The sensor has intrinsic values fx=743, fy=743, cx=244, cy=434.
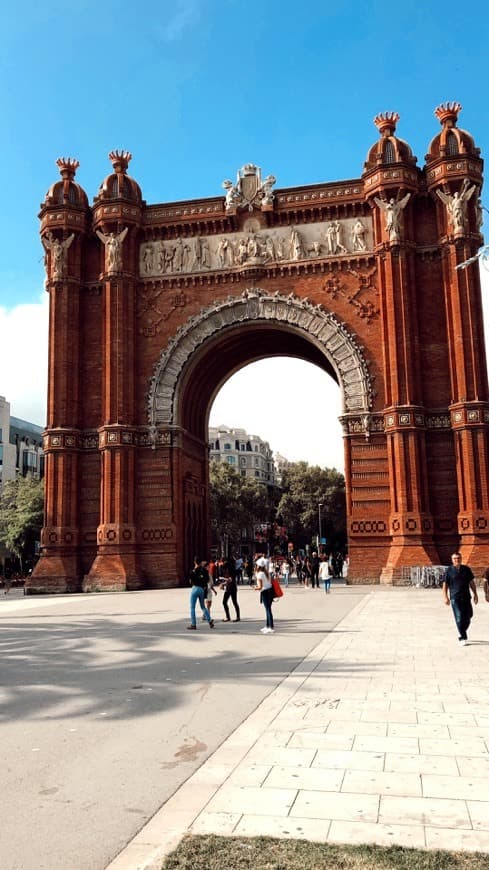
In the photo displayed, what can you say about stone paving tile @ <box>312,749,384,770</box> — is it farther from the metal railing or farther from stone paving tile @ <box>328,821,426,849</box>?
the metal railing

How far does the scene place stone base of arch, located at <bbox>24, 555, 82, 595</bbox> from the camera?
107 ft

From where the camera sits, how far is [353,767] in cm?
572

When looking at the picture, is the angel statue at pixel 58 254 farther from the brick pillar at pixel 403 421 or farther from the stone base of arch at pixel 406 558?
the stone base of arch at pixel 406 558

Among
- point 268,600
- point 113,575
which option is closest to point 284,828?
point 268,600

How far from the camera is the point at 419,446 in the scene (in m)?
30.6

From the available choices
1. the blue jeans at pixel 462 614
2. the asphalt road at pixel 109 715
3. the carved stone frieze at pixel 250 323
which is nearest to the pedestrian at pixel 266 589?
the asphalt road at pixel 109 715

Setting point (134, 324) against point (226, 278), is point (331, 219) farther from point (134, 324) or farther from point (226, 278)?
point (134, 324)

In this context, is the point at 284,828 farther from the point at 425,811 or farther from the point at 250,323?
the point at 250,323

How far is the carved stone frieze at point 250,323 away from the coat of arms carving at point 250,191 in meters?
4.08

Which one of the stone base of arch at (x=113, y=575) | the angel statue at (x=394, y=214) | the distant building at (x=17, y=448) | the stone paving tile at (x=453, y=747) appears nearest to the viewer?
the stone paving tile at (x=453, y=747)

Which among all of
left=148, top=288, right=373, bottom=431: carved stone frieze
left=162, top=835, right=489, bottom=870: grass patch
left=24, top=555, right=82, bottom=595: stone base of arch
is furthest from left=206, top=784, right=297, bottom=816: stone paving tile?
→ left=24, top=555, right=82, bottom=595: stone base of arch

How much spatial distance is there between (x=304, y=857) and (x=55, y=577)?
30.0 m

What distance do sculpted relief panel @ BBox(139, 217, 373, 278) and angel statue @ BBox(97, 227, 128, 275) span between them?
4.73 feet

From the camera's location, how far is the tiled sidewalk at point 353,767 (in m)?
4.48
